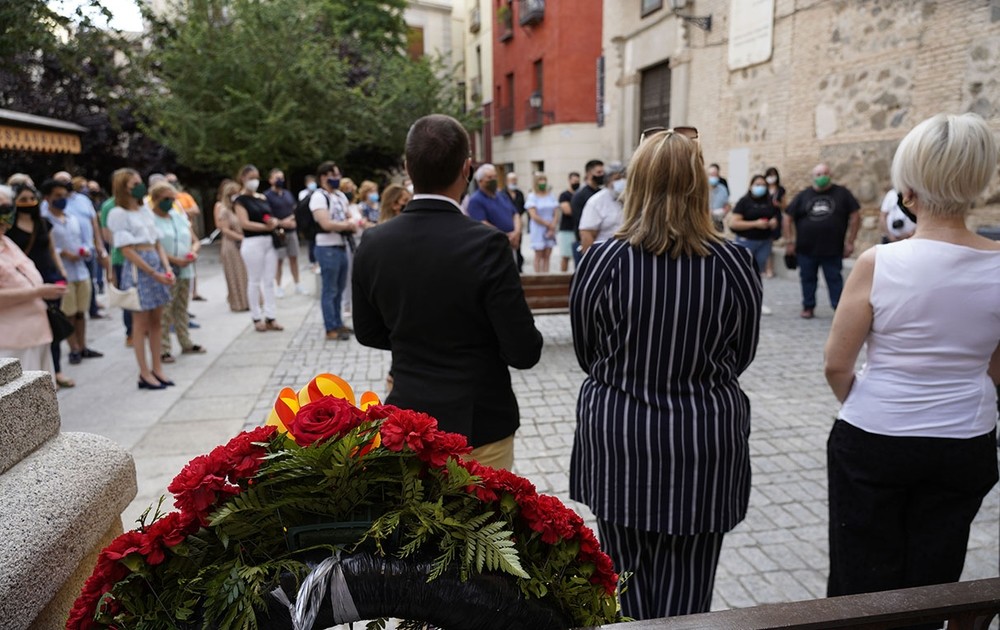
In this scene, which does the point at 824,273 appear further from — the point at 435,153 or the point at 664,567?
the point at 435,153

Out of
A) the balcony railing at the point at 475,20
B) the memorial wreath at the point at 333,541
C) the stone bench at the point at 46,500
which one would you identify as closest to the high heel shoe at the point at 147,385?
the stone bench at the point at 46,500

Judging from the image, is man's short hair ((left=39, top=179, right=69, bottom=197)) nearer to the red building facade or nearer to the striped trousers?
the striped trousers

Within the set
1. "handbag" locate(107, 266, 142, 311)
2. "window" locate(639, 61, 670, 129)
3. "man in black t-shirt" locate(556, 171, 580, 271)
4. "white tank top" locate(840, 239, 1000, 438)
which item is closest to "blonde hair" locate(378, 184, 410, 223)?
"handbag" locate(107, 266, 142, 311)

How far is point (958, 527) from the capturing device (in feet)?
6.91

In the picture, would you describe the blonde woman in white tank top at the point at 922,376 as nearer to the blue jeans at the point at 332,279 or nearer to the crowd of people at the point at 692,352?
the crowd of people at the point at 692,352

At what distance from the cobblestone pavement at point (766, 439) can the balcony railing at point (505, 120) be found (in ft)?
64.4

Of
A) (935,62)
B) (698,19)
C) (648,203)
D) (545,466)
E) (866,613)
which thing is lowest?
(545,466)

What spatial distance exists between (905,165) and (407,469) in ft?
5.93

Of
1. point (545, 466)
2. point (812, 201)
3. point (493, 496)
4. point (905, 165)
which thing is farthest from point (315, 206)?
point (493, 496)

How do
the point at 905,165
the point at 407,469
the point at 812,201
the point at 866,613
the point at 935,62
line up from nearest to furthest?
the point at 407,469 → the point at 866,613 → the point at 905,165 → the point at 812,201 → the point at 935,62

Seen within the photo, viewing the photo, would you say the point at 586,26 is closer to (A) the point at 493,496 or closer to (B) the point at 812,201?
(B) the point at 812,201

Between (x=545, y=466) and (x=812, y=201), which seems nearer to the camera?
(x=545, y=466)

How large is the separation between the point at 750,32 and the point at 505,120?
15.9m

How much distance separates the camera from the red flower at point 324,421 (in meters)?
1.05
